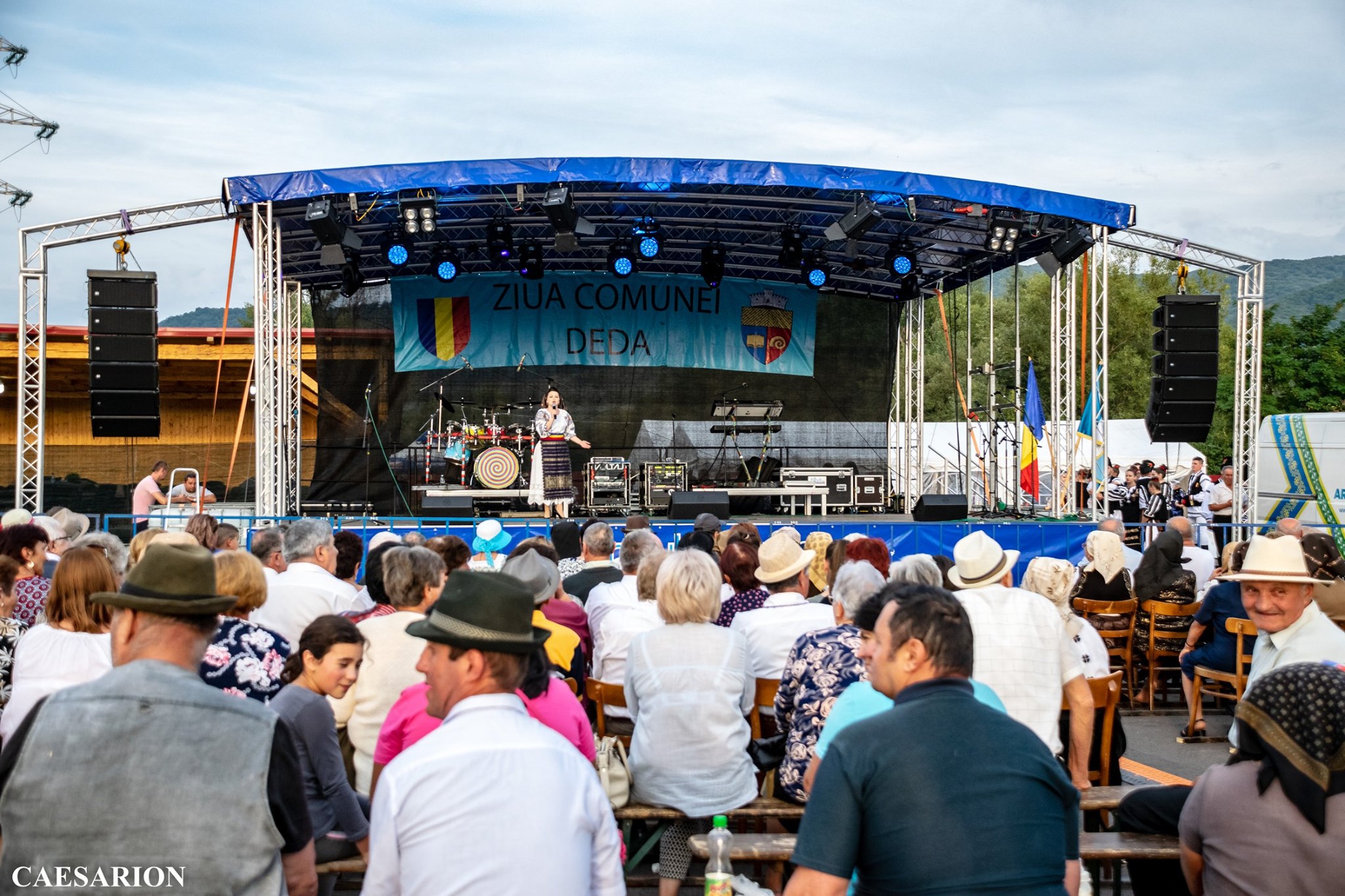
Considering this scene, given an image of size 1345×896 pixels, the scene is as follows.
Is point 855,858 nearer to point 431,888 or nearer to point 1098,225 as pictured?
point 431,888

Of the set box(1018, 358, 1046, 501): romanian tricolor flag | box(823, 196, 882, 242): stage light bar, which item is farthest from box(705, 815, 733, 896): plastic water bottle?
box(1018, 358, 1046, 501): romanian tricolor flag

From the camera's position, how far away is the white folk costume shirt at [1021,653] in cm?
362

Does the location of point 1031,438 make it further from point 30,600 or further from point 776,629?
point 30,600

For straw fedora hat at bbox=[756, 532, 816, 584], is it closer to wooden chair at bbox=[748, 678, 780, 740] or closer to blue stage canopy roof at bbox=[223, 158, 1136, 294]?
wooden chair at bbox=[748, 678, 780, 740]

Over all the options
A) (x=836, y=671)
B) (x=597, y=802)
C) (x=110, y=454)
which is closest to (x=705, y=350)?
(x=110, y=454)

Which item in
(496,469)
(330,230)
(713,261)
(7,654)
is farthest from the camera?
(713,261)

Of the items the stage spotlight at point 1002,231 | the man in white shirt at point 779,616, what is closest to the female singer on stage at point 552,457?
the stage spotlight at point 1002,231

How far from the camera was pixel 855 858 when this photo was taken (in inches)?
72.4

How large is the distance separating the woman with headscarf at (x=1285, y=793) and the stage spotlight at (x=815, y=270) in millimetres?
12874

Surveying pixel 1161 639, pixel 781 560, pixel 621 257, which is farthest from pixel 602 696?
pixel 621 257

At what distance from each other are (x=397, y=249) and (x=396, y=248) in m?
0.02

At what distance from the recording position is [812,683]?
3.38m

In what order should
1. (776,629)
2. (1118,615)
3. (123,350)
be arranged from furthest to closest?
(123,350) < (1118,615) < (776,629)

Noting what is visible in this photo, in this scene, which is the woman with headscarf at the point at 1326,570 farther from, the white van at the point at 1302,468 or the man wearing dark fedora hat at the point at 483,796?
the white van at the point at 1302,468
